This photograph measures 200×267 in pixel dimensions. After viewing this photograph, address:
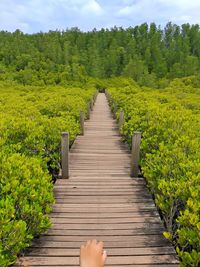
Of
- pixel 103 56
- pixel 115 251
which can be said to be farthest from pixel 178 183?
pixel 103 56

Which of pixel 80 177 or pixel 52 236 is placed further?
pixel 80 177

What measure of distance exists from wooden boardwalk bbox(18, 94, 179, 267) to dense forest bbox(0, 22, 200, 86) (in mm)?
56951

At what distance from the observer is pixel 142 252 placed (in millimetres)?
4355

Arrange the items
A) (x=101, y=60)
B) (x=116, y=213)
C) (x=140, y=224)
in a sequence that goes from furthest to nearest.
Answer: (x=101, y=60) < (x=116, y=213) < (x=140, y=224)

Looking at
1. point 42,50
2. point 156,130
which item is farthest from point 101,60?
point 156,130

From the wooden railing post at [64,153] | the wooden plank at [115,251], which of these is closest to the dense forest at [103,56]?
the wooden railing post at [64,153]

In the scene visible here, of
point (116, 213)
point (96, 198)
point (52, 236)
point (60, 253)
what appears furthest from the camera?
point (96, 198)

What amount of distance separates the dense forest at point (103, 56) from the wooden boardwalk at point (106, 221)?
56951 millimetres

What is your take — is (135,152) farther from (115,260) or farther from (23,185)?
(23,185)

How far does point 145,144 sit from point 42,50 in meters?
98.9

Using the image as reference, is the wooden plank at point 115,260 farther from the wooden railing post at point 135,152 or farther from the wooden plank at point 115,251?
the wooden railing post at point 135,152

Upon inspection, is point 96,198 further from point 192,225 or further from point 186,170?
point 192,225

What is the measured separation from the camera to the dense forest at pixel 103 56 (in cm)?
7375

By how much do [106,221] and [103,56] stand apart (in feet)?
339
